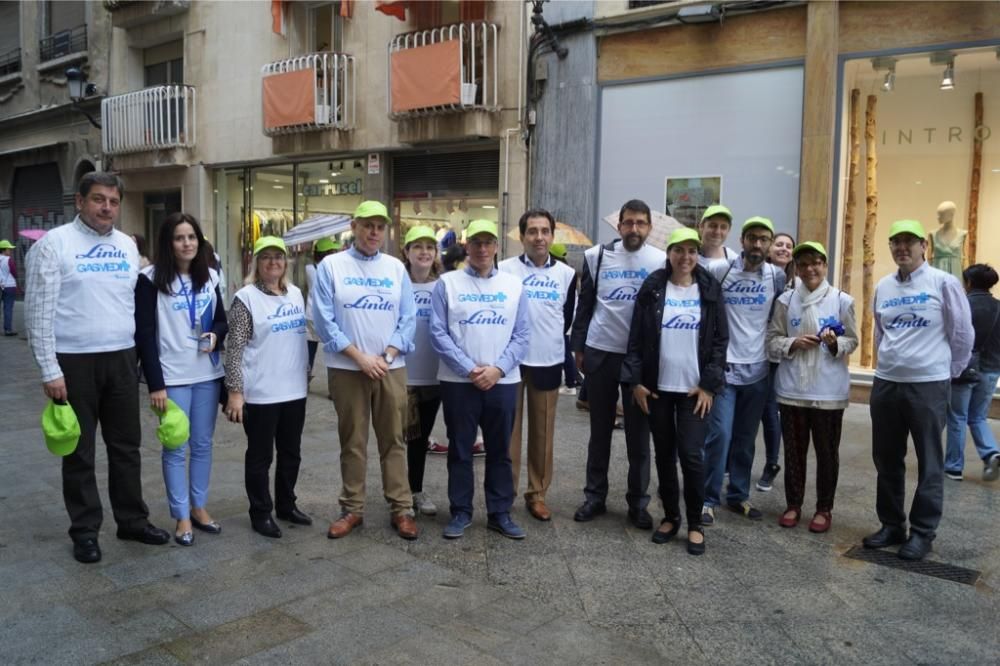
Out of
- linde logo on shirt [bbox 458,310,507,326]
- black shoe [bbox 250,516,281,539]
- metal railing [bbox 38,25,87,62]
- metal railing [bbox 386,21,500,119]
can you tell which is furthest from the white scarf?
metal railing [bbox 38,25,87,62]

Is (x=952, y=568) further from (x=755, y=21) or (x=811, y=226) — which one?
(x=755, y=21)

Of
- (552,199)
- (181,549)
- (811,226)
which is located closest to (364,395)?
(181,549)

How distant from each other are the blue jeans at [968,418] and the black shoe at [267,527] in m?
5.21

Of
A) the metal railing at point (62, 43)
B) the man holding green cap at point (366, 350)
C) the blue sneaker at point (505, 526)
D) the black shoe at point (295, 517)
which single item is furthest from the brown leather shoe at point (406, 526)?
the metal railing at point (62, 43)

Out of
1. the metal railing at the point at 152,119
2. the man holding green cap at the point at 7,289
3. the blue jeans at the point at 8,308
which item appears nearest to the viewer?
the man holding green cap at the point at 7,289

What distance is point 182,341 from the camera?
4.77m

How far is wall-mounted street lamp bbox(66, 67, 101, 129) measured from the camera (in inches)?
731

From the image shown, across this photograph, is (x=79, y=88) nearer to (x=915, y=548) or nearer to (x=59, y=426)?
(x=59, y=426)

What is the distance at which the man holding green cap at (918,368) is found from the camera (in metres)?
4.80

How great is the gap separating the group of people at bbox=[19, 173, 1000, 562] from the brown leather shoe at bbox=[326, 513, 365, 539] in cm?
4

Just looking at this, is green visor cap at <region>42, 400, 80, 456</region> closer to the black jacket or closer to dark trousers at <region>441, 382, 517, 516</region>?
dark trousers at <region>441, 382, 517, 516</region>

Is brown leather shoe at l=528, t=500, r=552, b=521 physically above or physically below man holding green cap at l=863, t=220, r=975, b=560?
below

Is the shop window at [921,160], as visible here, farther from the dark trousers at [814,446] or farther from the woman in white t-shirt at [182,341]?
the woman in white t-shirt at [182,341]

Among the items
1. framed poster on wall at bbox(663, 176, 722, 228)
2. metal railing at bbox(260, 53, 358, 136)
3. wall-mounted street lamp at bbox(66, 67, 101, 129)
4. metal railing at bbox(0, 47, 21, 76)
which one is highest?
metal railing at bbox(0, 47, 21, 76)
